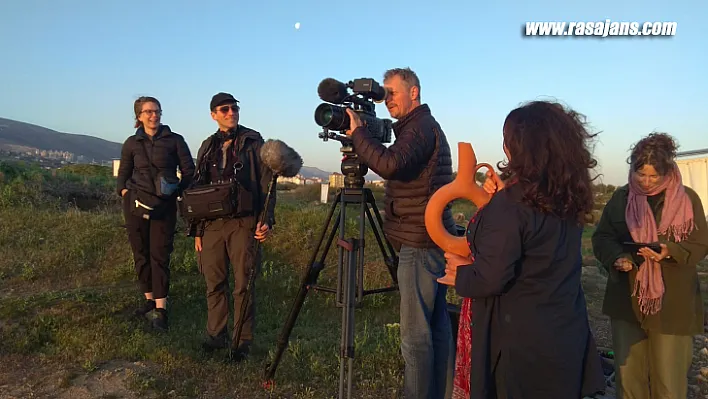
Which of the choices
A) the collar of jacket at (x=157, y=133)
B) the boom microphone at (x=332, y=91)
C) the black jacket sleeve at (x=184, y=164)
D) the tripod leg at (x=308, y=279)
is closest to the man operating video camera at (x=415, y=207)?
the boom microphone at (x=332, y=91)

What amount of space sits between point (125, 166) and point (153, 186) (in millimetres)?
430

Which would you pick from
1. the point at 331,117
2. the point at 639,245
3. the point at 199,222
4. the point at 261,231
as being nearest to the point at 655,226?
the point at 639,245

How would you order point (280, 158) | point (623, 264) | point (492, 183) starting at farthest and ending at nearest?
1. point (280, 158)
2. point (623, 264)
3. point (492, 183)

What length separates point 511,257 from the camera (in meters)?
1.91

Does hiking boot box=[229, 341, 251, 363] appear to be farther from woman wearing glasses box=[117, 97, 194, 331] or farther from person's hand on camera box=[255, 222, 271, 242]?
Answer: woman wearing glasses box=[117, 97, 194, 331]

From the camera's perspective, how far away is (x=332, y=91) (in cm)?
296

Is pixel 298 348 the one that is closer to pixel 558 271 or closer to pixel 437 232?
pixel 437 232

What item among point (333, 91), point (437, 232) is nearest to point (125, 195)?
point (333, 91)

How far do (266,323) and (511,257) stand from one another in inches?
151

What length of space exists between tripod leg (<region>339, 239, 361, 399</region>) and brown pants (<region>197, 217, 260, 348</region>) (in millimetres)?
1124

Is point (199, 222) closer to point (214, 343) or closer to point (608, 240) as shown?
point (214, 343)

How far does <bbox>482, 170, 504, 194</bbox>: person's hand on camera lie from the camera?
2.21m

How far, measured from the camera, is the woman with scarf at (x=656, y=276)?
3.04 metres

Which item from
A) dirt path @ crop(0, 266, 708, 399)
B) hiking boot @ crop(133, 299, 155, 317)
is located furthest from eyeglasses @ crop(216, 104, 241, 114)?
hiking boot @ crop(133, 299, 155, 317)
